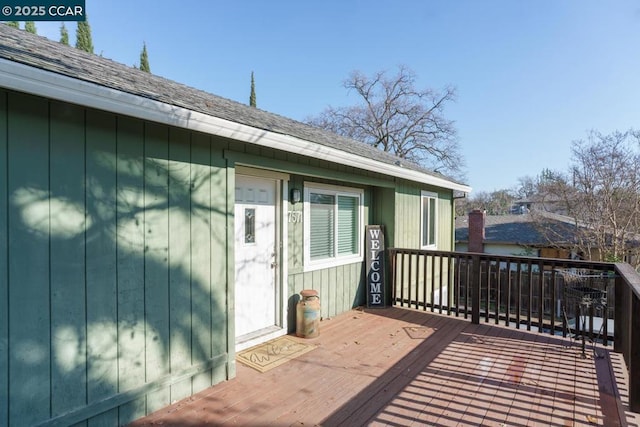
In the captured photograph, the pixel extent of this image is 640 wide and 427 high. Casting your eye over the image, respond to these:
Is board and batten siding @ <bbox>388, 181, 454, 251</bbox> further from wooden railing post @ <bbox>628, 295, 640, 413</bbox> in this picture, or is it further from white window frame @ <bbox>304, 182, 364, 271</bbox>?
wooden railing post @ <bbox>628, 295, 640, 413</bbox>

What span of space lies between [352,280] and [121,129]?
4403 millimetres

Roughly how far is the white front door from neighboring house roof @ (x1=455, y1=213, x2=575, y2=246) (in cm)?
A: 1634

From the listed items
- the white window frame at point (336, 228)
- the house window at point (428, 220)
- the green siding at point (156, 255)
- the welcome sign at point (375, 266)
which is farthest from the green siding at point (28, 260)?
the house window at point (428, 220)

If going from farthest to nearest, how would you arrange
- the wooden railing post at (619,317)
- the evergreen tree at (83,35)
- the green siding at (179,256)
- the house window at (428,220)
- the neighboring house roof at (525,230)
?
the evergreen tree at (83,35) → the neighboring house roof at (525,230) → the house window at (428,220) → the wooden railing post at (619,317) → the green siding at (179,256)

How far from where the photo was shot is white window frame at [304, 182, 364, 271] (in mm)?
4988

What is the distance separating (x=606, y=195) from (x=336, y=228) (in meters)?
14.2

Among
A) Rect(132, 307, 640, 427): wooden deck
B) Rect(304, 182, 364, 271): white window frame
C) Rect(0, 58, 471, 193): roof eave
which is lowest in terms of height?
Rect(132, 307, 640, 427): wooden deck

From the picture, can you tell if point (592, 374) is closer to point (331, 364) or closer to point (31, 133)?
point (331, 364)

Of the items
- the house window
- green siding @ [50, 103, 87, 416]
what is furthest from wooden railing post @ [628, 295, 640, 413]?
the house window

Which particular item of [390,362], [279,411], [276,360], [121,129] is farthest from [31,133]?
[390,362]

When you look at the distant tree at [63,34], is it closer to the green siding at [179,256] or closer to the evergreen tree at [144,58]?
the evergreen tree at [144,58]

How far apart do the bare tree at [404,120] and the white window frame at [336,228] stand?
67.9 feet

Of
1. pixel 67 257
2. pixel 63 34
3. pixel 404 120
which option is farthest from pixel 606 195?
pixel 63 34

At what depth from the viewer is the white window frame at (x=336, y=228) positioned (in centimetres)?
499
